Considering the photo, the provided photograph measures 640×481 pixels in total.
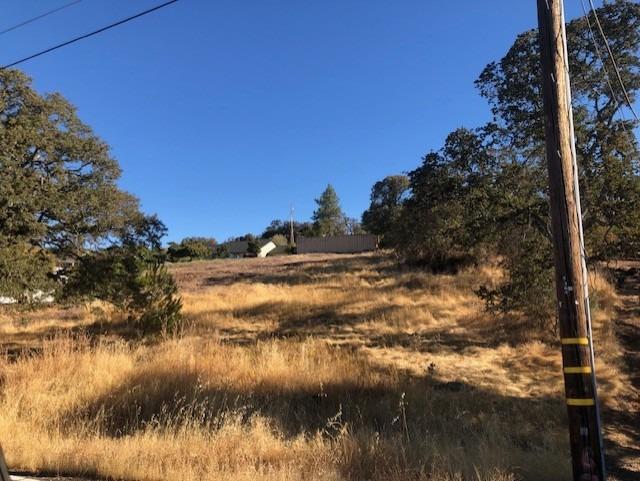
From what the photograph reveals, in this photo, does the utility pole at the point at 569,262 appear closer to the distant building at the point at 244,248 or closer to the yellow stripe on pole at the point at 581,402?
the yellow stripe on pole at the point at 581,402

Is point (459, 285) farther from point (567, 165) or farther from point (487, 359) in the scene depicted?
point (567, 165)

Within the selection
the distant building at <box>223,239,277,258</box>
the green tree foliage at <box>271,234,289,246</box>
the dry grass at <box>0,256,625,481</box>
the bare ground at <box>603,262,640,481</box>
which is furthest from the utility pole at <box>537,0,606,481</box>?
the green tree foliage at <box>271,234,289,246</box>

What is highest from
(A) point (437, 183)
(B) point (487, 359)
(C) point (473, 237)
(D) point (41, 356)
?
(A) point (437, 183)

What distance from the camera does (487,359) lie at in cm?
1536

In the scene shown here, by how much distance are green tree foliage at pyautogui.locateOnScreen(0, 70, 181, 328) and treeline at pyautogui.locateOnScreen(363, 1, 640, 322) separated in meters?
8.97

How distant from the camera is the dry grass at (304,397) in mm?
6316

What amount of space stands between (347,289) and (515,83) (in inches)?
551

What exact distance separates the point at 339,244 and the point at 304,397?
2287 inches

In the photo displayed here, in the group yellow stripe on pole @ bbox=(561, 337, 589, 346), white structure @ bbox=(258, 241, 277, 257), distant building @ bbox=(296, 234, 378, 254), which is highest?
white structure @ bbox=(258, 241, 277, 257)

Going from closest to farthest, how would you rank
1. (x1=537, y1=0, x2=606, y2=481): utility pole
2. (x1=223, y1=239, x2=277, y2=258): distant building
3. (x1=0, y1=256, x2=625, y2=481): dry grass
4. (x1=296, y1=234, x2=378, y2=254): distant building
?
(x1=537, y1=0, x2=606, y2=481): utility pole < (x1=0, y1=256, x2=625, y2=481): dry grass < (x1=296, y1=234, x2=378, y2=254): distant building < (x1=223, y1=239, x2=277, y2=258): distant building

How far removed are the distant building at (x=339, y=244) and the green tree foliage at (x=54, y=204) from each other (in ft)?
156

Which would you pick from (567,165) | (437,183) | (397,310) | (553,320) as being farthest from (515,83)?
(567,165)

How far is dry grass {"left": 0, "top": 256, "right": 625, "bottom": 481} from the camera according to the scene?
6.32 meters

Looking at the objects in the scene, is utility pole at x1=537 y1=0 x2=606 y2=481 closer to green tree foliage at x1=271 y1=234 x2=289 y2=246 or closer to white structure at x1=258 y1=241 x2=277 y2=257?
white structure at x1=258 y1=241 x2=277 y2=257
